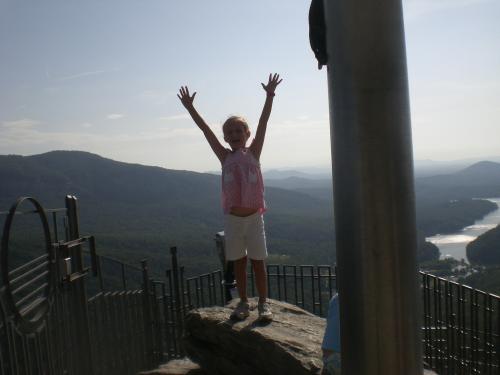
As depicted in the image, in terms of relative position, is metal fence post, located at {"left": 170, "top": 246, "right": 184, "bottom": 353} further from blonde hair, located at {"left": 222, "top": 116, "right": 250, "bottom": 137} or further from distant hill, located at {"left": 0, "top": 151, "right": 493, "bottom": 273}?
distant hill, located at {"left": 0, "top": 151, "right": 493, "bottom": 273}

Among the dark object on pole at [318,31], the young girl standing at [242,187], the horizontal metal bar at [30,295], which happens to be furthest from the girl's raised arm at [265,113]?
the dark object on pole at [318,31]

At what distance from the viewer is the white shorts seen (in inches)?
178

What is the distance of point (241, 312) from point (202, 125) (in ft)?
5.84

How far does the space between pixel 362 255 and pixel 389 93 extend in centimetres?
53

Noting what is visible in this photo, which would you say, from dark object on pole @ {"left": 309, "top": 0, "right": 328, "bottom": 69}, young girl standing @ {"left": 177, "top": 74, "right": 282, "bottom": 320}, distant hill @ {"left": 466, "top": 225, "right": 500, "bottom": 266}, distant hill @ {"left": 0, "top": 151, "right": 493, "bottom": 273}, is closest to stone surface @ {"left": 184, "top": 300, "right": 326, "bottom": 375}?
young girl standing @ {"left": 177, "top": 74, "right": 282, "bottom": 320}

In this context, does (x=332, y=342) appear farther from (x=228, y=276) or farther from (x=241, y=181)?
(x=228, y=276)

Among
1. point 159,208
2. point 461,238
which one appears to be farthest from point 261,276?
point 159,208

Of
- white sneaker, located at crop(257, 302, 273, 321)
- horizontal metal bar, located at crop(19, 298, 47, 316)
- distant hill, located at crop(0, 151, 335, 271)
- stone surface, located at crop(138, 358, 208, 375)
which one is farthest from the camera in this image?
distant hill, located at crop(0, 151, 335, 271)

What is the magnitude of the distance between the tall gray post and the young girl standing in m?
2.72

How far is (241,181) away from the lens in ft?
14.4

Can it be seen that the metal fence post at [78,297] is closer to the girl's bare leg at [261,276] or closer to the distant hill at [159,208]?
the girl's bare leg at [261,276]

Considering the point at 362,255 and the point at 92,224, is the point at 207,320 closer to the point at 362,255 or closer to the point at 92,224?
the point at 362,255

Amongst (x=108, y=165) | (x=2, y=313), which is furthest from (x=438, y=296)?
(x=108, y=165)

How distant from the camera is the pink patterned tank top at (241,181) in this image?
4.40 metres
